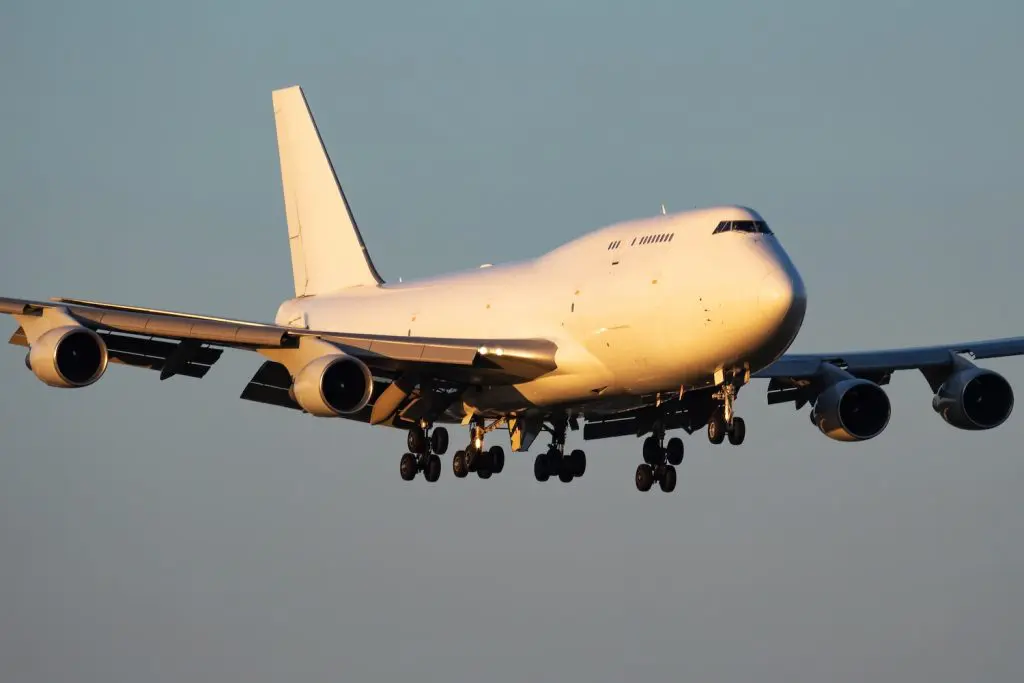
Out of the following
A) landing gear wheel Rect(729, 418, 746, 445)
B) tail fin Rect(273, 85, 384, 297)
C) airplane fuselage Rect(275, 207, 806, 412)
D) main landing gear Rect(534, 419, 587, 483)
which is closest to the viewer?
airplane fuselage Rect(275, 207, 806, 412)

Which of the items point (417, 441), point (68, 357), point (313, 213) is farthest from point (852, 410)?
point (68, 357)

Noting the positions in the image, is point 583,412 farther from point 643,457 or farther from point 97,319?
point 97,319

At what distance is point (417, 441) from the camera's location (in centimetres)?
5909

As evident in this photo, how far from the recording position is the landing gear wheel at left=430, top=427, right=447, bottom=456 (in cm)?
5897

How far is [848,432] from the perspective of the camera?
60219mm

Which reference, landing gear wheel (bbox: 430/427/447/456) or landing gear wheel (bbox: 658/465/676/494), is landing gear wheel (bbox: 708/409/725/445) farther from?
landing gear wheel (bbox: 430/427/447/456)

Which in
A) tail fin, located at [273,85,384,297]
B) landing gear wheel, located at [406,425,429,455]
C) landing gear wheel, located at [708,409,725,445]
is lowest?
landing gear wheel, located at [708,409,725,445]

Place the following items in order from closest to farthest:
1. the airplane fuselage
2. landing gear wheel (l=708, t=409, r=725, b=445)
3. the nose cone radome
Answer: the nose cone radome
the airplane fuselage
landing gear wheel (l=708, t=409, r=725, b=445)

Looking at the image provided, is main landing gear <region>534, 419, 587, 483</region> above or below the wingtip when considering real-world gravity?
below

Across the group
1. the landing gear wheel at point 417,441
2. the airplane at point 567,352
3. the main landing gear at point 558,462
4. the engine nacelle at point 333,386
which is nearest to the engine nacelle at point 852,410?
the airplane at point 567,352

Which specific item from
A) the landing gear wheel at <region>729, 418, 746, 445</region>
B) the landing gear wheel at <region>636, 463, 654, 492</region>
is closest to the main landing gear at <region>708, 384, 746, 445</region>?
the landing gear wheel at <region>729, 418, 746, 445</region>

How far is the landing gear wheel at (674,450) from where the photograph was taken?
5925 centimetres

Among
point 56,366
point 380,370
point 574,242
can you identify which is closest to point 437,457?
point 380,370

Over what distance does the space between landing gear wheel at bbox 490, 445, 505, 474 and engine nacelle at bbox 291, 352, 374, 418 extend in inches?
235
